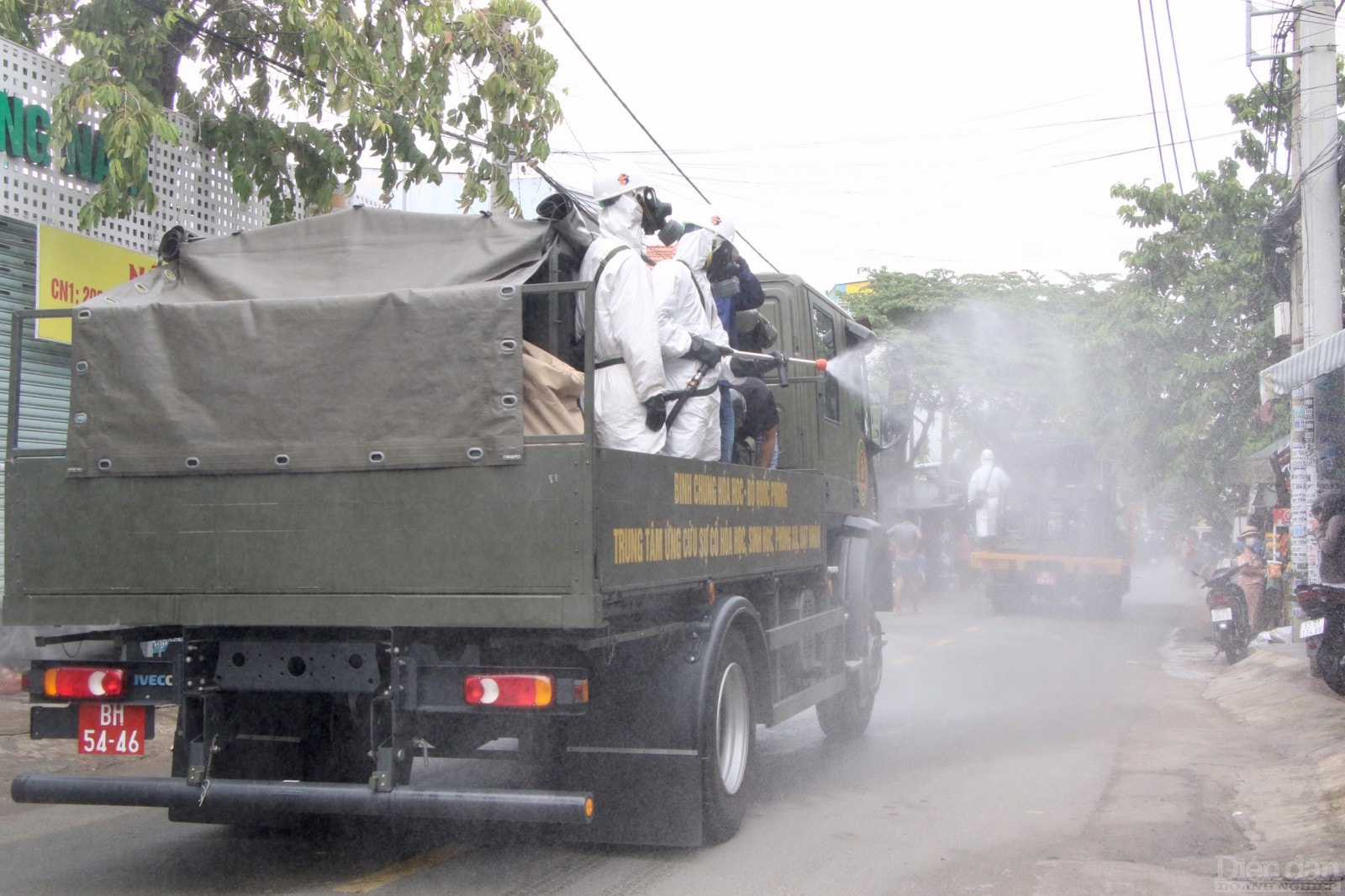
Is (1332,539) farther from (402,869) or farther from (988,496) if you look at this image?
(988,496)

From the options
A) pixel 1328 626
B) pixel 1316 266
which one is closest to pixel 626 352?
pixel 1328 626

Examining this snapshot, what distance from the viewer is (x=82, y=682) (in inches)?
195

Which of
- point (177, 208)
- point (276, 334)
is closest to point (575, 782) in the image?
point (276, 334)

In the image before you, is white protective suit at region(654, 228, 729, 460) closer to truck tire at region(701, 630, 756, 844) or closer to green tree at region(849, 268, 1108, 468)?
truck tire at region(701, 630, 756, 844)

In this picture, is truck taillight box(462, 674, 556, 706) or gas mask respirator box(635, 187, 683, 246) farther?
gas mask respirator box(635, 187, 683, 246)

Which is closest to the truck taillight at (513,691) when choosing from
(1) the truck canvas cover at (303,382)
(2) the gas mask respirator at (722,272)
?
(1) the truck canvas cover at (303,382)

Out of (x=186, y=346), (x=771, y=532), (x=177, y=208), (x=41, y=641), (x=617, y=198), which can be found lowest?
(x=41, y=641)

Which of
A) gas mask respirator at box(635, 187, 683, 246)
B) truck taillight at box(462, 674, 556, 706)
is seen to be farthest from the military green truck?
gas mask respirator at box(635, 187, 683, 246)

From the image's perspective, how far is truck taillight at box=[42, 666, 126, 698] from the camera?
193 inches

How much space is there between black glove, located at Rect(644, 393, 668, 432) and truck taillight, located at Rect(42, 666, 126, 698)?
2.35m

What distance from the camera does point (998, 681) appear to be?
12312 millimetres

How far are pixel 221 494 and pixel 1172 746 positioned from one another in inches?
265

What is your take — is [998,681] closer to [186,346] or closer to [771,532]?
A: [771,532]

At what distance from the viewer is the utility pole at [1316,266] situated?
40.5 feet
